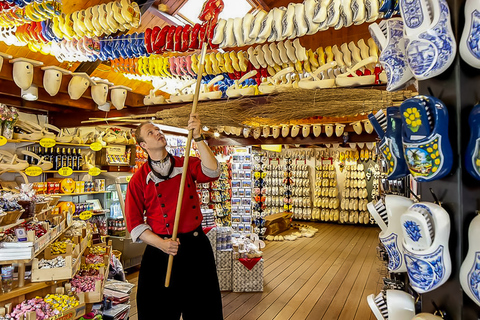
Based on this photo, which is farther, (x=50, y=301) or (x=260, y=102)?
(x=260, y=102)

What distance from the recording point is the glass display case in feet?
17.8

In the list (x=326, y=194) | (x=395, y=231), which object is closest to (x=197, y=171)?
(x=395, y=231)

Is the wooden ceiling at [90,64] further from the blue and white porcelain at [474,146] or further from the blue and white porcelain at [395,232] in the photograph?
the blue and white porcelain at [474,146]

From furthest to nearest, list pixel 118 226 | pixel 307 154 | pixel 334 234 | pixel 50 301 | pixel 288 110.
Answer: pixel 307 154
pixel 334 234
pixel 118 226
pixel 288 110
pixel 50 301

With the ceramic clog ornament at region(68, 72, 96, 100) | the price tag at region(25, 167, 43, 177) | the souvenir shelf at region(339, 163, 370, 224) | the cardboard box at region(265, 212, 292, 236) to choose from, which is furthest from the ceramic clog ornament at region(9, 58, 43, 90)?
the souvenir shelf at region(339, 163, 370, 224)

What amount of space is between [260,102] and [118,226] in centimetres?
400

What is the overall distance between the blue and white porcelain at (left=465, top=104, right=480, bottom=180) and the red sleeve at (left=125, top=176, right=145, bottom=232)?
186cm

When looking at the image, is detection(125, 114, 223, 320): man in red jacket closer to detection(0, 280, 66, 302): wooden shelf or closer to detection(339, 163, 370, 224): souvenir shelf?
detection(0, 280, 66, 302): wooden shelf

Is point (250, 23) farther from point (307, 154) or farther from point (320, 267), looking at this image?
point (307, 154)

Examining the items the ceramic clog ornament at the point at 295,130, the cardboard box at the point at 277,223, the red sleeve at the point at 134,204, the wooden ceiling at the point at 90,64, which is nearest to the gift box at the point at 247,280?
the ceramic clog ornament at the point at 295,130

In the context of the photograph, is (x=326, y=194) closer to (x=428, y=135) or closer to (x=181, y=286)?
(x=181, y=286)

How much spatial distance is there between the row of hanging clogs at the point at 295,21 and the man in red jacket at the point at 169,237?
93 cm

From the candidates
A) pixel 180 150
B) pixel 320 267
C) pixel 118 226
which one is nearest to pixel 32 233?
pixel 118 226

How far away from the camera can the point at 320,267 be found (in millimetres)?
6043
